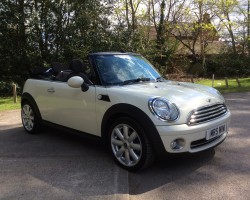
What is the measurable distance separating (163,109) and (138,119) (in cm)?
34

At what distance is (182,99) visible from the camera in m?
4.32

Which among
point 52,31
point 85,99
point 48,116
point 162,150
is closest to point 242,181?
point 162,150

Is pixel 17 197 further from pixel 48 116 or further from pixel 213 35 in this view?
pixel 213 35

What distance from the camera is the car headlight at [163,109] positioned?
13.4 feet

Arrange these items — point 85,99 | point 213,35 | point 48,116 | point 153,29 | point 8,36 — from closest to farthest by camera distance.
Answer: point 85,99 < point 48,116 < point 8,36 < point 153,29 < point 213,35

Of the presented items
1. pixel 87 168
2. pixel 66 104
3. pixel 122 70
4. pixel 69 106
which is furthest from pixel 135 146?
pixel 66 104

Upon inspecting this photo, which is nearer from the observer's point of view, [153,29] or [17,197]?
[17,197]

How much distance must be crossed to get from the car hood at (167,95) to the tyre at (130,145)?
290mm

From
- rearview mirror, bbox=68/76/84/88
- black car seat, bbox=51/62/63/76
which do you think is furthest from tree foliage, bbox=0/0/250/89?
rearview mirror, bbox=68/76/84/88

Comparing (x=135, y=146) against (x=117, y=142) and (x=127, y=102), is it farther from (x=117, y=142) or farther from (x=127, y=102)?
(x=127, y=102)

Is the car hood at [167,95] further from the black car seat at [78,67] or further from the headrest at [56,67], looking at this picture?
→ the headrest at [56,67]

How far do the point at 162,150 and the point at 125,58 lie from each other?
2.04 meters

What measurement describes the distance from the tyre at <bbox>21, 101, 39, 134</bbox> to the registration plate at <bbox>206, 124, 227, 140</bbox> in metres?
3.54

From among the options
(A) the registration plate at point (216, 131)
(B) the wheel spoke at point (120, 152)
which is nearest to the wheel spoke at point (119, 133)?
(B) the wheel spoke at point (120, 152)
